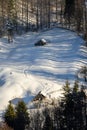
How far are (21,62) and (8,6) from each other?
25250mm

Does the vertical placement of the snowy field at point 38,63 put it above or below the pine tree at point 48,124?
above

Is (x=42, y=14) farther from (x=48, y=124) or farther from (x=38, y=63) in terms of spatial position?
(x=48, y=124)

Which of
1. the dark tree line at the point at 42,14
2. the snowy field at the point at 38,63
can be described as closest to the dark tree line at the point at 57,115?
the snowy field at the point at 38,63

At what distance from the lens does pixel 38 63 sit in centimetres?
6656

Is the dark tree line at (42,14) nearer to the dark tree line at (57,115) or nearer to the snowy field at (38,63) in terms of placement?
the snowy field at (38,63)

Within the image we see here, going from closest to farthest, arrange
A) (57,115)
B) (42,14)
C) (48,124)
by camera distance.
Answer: (48,124) → (57,115) → (42,14)

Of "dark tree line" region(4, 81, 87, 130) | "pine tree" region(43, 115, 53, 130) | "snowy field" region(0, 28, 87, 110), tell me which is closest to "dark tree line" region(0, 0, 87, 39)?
"snowy field" region(0, 28, 87, 110)

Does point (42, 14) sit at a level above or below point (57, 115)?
above

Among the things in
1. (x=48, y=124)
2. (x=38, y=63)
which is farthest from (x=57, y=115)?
(x=38, y=63)

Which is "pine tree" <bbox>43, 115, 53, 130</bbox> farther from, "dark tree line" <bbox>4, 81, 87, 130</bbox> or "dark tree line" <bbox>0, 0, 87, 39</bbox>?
"dark tree line" <bbox>0, 0, 87, 39</bbox>

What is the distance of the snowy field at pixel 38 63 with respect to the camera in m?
57.4

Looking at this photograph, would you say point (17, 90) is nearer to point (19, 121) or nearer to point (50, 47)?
point (19, 121)

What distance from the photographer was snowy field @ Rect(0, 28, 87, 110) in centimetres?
5744

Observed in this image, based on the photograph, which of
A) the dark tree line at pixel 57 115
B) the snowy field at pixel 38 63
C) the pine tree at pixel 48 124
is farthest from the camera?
the snowy field at pixel 38 63
